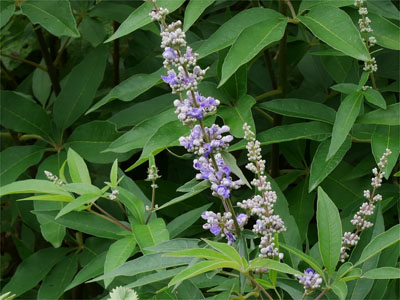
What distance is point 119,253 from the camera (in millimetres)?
1267

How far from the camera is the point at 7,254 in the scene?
8.87 ft

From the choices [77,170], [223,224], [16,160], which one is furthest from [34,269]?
[223,224]

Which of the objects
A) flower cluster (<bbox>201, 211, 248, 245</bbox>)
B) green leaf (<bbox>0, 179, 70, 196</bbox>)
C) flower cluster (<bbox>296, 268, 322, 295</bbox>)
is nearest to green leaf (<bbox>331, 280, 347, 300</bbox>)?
flower cluster (<bbox>296, 268, 322, 295</bbox>)

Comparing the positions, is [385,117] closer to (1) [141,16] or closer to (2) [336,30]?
(2) [336,30]

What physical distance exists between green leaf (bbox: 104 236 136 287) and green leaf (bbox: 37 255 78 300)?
0.51 meters

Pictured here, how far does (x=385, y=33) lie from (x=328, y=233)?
0.62m

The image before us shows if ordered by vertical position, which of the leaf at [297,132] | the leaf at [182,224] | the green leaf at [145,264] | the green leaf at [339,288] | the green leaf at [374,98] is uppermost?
the green leaf at [374,98]

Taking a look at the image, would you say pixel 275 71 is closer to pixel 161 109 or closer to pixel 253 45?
pixel 161 109

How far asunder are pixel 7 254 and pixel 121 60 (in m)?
0.97

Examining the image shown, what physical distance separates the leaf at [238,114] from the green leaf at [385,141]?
28 cm

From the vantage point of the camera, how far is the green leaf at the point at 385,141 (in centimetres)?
139

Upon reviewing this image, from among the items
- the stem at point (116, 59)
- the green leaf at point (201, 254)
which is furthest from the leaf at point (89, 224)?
the stem at point (116, 59)

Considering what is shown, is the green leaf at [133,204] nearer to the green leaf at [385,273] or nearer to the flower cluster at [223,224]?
the flower cluster at [223,224]

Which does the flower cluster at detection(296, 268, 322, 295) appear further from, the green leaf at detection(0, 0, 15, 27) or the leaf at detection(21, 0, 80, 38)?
the green leaf at detection(0, 0, 15, 27)
